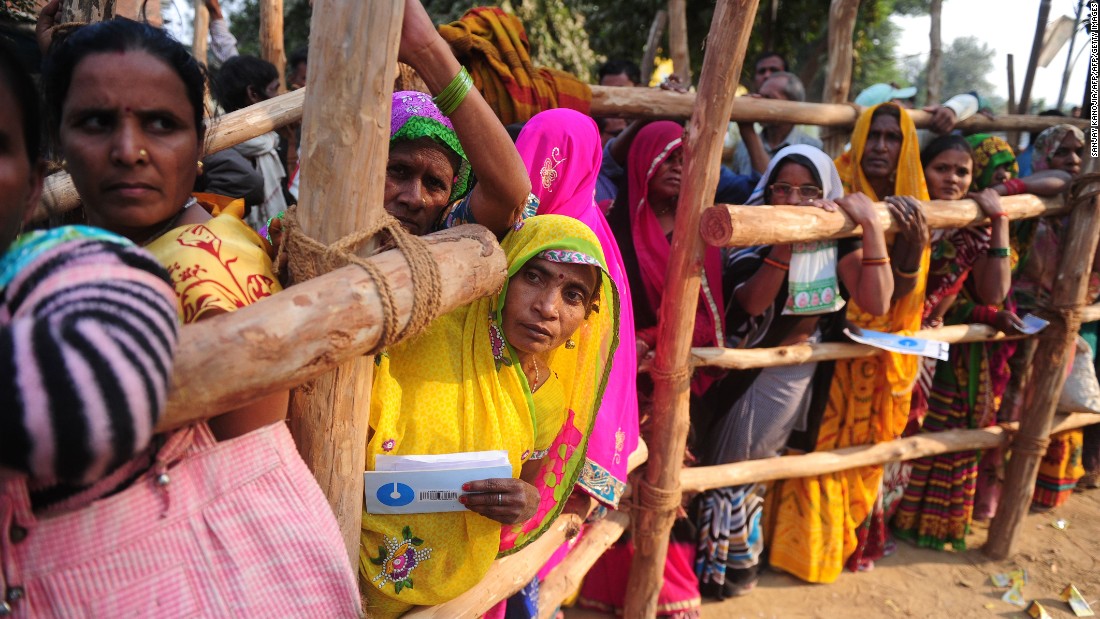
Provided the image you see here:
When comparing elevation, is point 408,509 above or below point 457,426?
below

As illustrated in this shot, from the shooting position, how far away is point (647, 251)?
3064 mm

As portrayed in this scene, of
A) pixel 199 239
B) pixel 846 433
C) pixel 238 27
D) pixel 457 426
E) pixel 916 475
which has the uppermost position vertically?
pixel 238 27

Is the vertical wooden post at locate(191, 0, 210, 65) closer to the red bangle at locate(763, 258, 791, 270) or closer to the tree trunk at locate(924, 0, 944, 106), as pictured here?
the red bangle at locate(763, 258, 791, 270)

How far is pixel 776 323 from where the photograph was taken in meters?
3.30

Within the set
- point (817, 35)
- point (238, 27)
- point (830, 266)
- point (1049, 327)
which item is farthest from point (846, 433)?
point (238, 27)

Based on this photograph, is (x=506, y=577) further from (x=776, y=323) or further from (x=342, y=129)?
(x=776, y=323)

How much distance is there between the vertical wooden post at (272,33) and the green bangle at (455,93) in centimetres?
338

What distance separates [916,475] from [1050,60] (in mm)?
5821

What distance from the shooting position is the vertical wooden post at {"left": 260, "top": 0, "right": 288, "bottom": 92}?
430 cm

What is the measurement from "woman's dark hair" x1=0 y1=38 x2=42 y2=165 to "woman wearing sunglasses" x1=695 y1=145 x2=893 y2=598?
264 cm

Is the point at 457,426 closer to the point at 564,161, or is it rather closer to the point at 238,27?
the point at 564,161

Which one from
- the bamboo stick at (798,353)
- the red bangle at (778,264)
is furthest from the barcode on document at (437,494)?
the red bangle at (778,264)

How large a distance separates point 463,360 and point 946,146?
323 cm

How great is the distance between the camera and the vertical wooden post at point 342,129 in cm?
108
